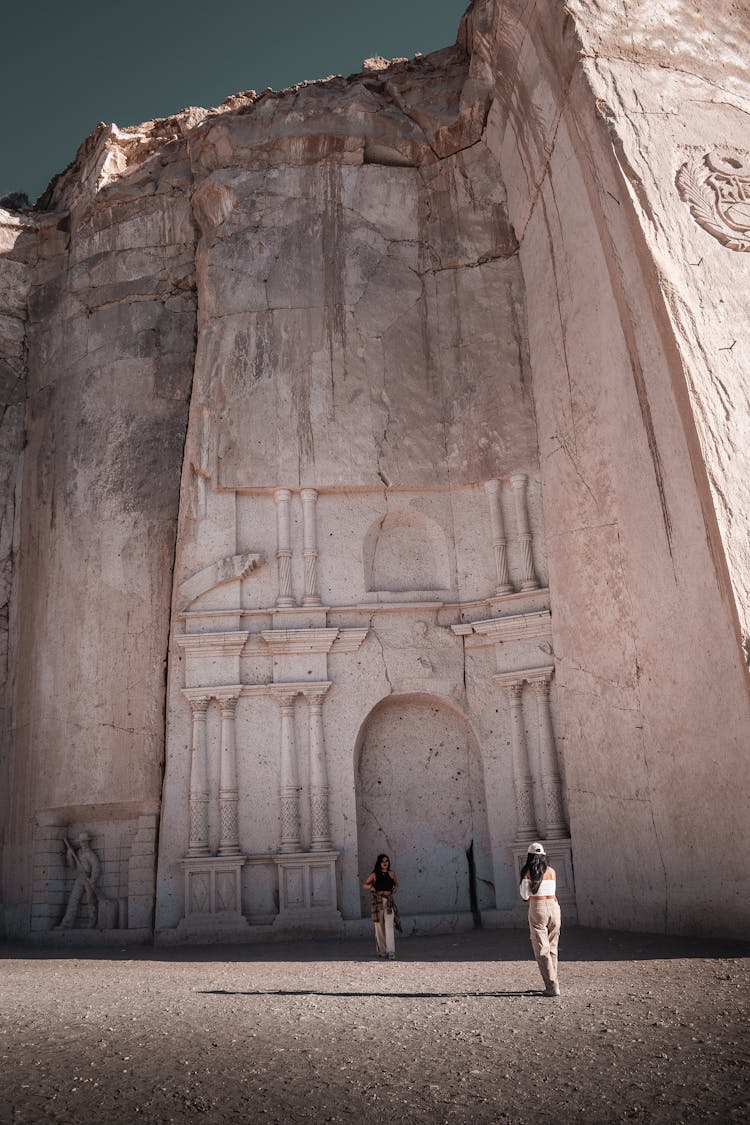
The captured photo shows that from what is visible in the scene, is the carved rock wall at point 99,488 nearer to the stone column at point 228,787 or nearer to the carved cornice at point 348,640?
the stone column at point 228,787

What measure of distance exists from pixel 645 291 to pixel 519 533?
14.1 feet

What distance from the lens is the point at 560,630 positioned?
42.8ft

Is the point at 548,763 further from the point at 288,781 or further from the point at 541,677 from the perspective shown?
the point at 288,781

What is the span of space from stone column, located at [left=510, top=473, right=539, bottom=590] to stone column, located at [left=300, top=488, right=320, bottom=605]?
9.67ft

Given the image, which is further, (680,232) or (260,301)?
(260,301)

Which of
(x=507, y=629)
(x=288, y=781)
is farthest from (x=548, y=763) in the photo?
(x=288, y=781)

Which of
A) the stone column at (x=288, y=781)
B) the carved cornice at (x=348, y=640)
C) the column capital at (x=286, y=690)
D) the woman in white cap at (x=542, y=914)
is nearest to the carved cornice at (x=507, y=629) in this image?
the carved cornice at (x=348, y=640)

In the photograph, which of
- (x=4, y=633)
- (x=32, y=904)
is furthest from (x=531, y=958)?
(x=4, y=633)

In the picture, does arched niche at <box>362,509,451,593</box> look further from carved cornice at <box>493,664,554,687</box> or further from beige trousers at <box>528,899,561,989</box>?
beige trousers at <box>528,899,561,989</box>

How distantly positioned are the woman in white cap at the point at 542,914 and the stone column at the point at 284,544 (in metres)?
7.52

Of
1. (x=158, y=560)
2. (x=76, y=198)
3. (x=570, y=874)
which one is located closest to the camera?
(x=570, y=874)

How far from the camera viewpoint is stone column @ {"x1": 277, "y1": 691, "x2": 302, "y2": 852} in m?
13.0

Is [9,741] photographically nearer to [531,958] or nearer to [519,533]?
[519,533]

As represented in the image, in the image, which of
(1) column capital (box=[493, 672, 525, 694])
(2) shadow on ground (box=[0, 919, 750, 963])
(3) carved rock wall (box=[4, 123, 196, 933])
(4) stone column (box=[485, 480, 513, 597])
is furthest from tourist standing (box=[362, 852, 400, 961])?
(4) stone column (box=[485, 480, 513, 597])
